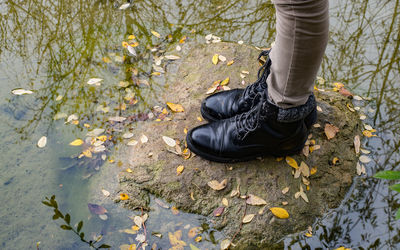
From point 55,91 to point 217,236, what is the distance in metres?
1.77

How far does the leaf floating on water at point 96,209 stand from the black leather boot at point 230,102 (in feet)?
3.00

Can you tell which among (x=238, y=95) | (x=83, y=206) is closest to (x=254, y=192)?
(x=238, y=95)

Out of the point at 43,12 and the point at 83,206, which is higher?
the point at 43,12

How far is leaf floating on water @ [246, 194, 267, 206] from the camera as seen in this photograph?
210 cm

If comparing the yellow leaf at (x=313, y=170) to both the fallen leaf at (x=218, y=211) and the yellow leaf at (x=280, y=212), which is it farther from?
the fallen leaf at (x=218, y=211)

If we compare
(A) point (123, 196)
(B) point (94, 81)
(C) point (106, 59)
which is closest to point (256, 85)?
(A) point (123, 196)

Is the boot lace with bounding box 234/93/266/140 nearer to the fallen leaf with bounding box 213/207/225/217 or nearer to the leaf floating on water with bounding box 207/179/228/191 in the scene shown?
the leaf floating on water with bounding box 207/179/228/191

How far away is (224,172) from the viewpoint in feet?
7.25

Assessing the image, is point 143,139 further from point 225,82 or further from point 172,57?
point 172,57

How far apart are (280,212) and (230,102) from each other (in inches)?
30.6

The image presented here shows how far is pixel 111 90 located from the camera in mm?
2830

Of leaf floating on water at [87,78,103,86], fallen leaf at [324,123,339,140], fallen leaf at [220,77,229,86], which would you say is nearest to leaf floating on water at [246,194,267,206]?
fallen leaf at [324,123,339,140]

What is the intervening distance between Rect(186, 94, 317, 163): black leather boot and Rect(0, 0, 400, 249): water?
45cm

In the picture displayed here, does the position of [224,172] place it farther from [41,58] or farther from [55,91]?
[41,58]
